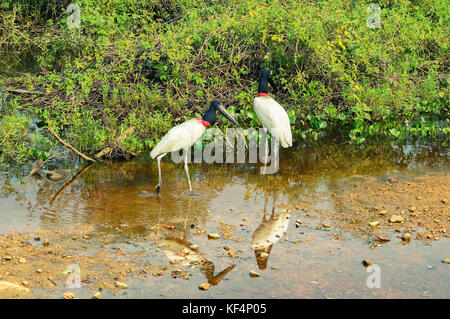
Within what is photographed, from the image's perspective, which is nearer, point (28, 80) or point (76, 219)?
point (76, 219)

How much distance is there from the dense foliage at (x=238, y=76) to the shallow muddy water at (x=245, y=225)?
3.98ft

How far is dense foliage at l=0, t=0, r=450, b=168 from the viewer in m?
9.54

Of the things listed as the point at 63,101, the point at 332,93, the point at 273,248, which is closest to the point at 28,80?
the point at 63,101

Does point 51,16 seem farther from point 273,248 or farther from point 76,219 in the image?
point 273,248

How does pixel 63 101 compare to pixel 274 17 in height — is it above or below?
below

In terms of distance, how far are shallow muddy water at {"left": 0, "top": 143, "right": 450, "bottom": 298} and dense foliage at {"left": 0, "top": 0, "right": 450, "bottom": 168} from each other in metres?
1.21

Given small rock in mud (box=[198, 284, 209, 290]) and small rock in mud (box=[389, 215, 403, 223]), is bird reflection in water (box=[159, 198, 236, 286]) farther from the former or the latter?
small rock in mud (box=[389, 215, 403, 223])

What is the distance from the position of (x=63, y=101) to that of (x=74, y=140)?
117cm

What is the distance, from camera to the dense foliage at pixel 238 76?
954 cm

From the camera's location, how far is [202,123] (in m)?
7.55

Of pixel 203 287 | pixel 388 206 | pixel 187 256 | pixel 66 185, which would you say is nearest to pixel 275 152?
pixel 388 206

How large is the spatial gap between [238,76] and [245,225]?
4.13 metres

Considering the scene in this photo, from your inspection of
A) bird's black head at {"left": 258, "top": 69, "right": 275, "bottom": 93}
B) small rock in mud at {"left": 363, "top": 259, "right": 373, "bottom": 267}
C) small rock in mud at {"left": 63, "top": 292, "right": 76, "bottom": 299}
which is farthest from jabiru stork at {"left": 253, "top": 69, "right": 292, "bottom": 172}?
small rock in mud at {"left": 63, "top": 292, "right": 76, "bottom": 299}
